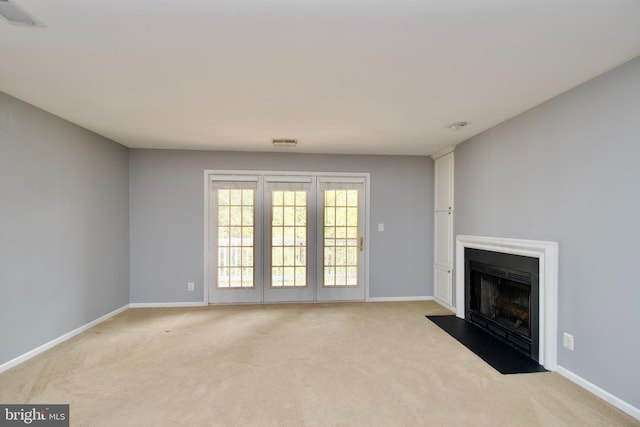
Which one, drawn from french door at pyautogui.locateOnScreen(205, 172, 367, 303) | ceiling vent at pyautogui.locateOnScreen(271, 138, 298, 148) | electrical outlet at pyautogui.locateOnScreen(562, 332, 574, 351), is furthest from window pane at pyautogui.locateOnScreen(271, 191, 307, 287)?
electrical outlet at pyautogui.locateOnScreen(562, 332, 574, 351)

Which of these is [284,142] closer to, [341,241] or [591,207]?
[341,241]

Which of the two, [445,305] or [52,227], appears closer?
[52,227]

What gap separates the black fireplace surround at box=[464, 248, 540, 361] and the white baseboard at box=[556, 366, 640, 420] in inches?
12.1

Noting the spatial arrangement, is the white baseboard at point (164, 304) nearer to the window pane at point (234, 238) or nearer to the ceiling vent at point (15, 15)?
the window pane at point (234, 238)

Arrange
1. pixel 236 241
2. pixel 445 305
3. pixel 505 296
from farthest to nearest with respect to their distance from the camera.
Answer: pixel 236 241 < pixel 445 305 < pixel 505 296

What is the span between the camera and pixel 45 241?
131 inches

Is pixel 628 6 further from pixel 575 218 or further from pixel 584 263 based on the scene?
pixel 584 263

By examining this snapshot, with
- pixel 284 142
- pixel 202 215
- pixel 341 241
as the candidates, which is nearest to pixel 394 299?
pixel 341 241

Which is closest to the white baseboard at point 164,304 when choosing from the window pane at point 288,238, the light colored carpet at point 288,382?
the light colored carpet at point 288,382

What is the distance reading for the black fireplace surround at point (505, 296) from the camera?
317 centimetres

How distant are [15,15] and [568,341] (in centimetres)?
427

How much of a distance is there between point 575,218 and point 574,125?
74 centimetres

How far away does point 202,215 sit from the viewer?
5133mm

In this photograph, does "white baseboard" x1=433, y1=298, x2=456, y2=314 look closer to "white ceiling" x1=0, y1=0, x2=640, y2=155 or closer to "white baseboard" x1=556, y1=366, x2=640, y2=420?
"white baseboard" x1=556, y1=366, x2=640, y2=420
